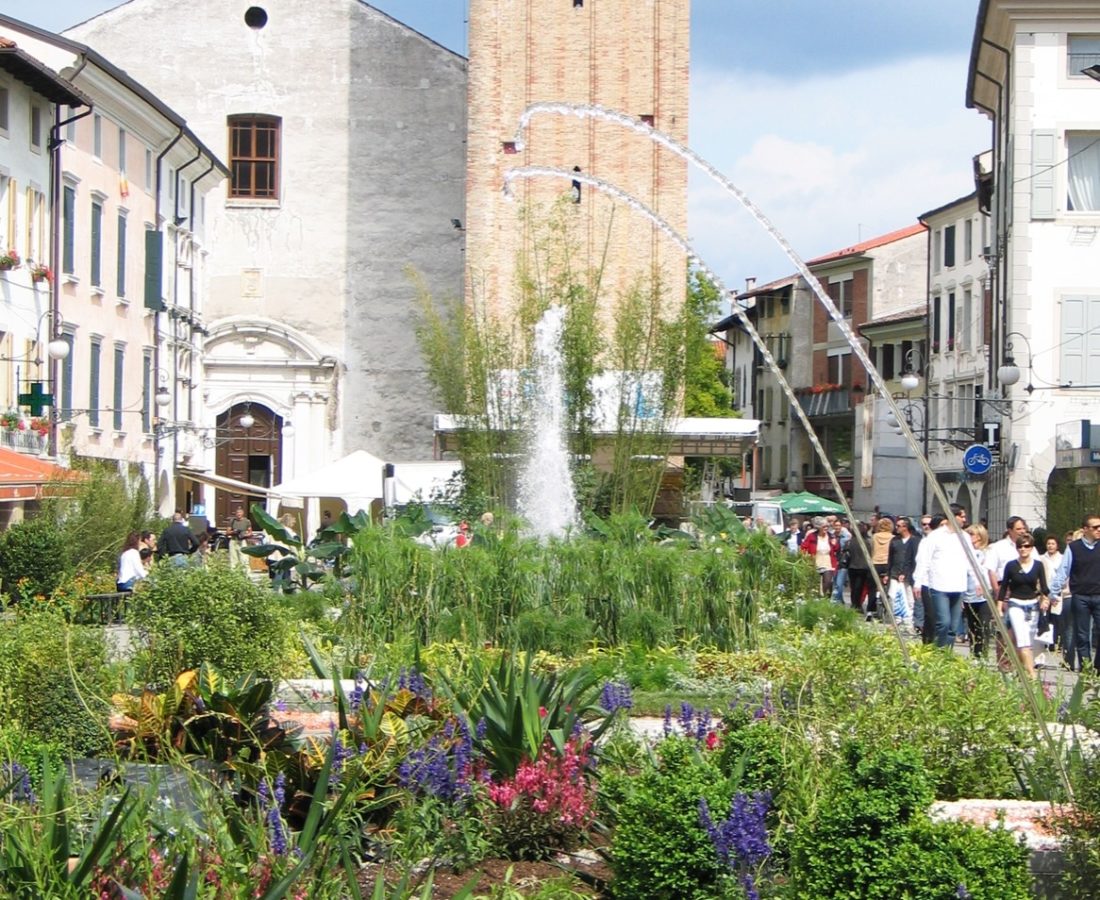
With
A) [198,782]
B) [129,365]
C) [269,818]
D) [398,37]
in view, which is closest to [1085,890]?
[269,818]

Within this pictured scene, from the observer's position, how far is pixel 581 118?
147ft

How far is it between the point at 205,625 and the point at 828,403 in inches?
2451

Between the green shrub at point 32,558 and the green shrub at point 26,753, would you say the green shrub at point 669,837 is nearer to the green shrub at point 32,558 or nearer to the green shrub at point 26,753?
the green shrub at point 26,753

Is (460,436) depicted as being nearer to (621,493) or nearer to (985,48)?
(621,493)

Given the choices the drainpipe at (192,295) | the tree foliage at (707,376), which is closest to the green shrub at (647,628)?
the tree foliage at (707,376)

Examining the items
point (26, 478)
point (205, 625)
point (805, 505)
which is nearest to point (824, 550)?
point (26, 478)

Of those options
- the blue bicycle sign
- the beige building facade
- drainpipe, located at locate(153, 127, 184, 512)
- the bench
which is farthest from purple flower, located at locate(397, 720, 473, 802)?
the beige building facade

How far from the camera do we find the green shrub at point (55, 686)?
798 centimetres

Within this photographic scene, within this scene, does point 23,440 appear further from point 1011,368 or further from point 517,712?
point 517,712

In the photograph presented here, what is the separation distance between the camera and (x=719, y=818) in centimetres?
582

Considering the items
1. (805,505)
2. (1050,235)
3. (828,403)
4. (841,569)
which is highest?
(1050,235)

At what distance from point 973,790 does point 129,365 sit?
1402 inches

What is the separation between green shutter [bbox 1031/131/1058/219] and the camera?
32188mm

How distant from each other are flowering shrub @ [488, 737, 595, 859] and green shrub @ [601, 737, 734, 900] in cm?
54
